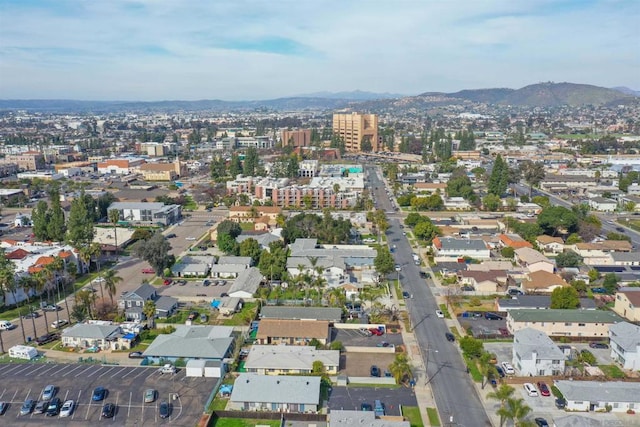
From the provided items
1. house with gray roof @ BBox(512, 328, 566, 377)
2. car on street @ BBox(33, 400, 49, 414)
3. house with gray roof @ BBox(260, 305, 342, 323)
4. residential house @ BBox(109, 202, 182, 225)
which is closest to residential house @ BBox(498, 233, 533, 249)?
house with gray roof @ BBox(512, 328, 566, 377)

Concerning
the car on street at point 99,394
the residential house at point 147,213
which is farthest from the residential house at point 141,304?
the residential house at point 147,213

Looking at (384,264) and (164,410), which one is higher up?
(384,264)

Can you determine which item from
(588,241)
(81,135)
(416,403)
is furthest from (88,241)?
(81,135)

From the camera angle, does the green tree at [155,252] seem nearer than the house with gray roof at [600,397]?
No

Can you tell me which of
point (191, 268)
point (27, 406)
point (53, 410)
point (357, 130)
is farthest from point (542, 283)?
point (357, 130)

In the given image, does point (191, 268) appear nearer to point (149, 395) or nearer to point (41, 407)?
point (149, 395)

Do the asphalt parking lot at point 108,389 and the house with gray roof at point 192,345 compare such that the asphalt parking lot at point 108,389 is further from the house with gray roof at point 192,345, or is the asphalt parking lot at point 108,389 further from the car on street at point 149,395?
the house with gray roof at point 192,345

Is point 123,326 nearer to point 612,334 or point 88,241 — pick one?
point 88,241
